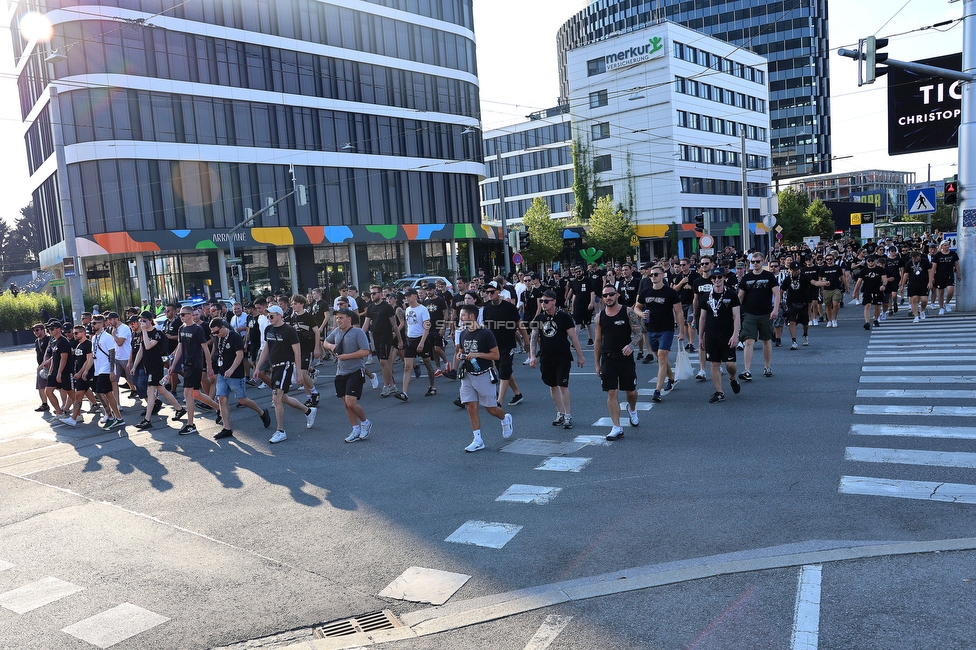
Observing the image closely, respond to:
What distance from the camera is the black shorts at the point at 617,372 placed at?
858 centimetres

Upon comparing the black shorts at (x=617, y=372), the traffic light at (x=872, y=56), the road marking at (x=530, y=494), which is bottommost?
the road marking at (x=530, y=494)

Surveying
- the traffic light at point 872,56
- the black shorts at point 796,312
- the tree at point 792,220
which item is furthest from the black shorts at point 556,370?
the tree at point 792,220

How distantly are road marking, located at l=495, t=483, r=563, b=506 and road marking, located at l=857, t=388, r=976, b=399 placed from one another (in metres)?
5.40

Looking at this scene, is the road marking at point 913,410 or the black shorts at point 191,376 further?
the black shorts at point 191,376

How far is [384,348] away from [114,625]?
8271 millimetres

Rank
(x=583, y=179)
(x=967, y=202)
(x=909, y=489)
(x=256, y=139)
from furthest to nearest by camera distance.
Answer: (x=583, y=179) → (x=256, y=139) → (x=967, y=202) → (x=909, y=489)

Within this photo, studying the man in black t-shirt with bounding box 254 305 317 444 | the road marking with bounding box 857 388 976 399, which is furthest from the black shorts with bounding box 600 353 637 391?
the man in black t-shirt with bounding box 254 305 317 444

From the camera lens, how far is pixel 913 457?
22.9ft

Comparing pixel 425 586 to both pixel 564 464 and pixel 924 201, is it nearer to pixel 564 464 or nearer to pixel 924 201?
pixel 564 464

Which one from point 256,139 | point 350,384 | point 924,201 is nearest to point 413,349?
point 350,384

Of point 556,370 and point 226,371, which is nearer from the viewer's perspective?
point 556,370

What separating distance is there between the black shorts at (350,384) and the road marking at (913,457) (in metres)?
5.76

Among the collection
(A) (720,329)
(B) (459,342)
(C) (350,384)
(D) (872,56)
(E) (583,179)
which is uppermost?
(E) (583,179)

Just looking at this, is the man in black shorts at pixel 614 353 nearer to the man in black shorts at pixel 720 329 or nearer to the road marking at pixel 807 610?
the man in black shorts at pixel 720 329
